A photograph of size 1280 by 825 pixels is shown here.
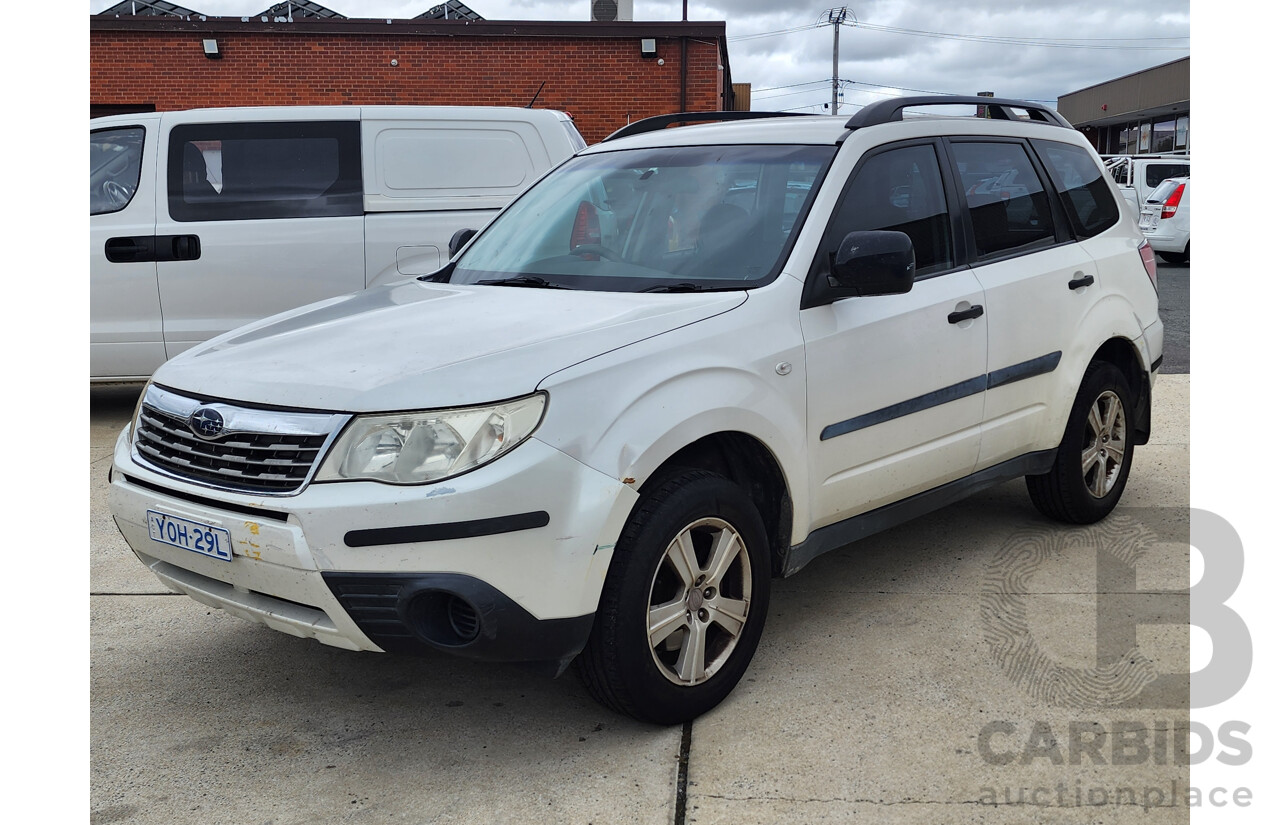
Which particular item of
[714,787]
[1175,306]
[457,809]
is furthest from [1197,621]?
[1175,306]

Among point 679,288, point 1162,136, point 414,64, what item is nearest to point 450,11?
point 414,64

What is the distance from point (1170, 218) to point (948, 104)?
15.9 meters

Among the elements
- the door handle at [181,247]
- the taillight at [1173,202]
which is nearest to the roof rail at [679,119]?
the door handle at [181,247]

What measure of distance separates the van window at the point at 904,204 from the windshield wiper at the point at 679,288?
0.48m

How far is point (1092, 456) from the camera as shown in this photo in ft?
16.0

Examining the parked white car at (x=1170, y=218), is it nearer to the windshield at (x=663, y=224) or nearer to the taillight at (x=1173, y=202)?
the taillight at (x=1173, y=202)

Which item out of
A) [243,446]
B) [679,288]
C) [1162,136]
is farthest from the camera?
[1162,136]

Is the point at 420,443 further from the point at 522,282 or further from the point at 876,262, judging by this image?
the point at 876,262

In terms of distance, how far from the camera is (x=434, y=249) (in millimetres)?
7410

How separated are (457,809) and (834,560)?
2.27 metres

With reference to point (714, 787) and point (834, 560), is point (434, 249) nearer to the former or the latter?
point (834, 560)

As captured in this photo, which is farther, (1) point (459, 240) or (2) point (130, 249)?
(2) point (130, 249)

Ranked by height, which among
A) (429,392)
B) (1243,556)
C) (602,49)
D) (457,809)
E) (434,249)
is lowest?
(457,809)

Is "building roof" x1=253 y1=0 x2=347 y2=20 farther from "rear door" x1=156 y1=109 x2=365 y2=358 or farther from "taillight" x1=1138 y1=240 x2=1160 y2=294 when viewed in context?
"taillight" x1=1138 y1=240 x2=1160 y2=294
